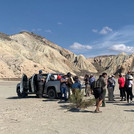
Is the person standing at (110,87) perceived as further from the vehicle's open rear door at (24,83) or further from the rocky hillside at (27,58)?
the rocky hillside at (27,58)

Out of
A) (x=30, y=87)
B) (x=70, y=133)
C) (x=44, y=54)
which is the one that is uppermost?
(x=44, y=54)

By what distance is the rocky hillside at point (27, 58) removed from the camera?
49234 mm

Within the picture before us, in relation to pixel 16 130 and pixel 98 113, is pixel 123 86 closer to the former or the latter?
pixel 98 113

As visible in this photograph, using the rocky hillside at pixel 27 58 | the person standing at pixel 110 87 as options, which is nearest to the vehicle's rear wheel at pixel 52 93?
the person standing at pixel 110 87

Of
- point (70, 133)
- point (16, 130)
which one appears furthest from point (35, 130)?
point (70, 133)

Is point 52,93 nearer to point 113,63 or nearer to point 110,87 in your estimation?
point 110,87

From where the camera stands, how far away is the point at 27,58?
67438 millimetres

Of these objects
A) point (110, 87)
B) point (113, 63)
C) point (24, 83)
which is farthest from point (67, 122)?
point (113, 63)

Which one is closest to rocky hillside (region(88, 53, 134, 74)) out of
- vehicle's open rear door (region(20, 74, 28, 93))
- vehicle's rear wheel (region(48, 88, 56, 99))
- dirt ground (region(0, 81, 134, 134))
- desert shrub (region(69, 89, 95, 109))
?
vehicle's open rear door (region(20, 74, 28, 93))

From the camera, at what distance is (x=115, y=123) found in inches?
261

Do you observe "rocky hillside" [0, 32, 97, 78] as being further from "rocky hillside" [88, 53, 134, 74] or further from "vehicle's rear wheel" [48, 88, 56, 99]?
"vehicle's rear wheel" [48, 88, 56, 99]

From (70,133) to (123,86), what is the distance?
6.87 meters

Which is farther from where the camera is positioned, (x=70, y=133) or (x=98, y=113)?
(x=98, y=113)

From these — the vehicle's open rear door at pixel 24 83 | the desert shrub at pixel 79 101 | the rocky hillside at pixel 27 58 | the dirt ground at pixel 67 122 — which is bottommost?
the dirt ground at pixel 67 122
